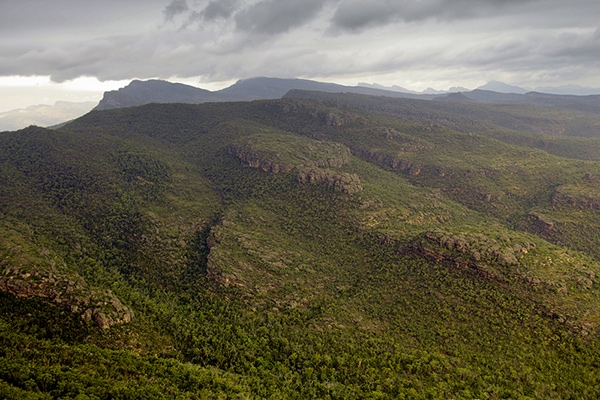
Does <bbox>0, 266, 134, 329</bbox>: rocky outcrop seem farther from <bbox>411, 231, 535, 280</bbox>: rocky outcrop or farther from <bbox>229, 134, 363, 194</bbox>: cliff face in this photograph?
<bbox>229, 134, 363, 194</bbox>: cliff face

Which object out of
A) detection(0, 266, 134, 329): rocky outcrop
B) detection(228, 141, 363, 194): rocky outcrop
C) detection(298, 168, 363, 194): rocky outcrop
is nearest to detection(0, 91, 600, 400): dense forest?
detection(0, 266, 134, 329): rocky outcrop

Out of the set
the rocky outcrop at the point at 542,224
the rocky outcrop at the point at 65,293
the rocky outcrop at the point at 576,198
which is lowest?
the rocky outcrop at the point at 542,224

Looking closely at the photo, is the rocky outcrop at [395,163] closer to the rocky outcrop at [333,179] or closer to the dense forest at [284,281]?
the dense forest at [284,281]

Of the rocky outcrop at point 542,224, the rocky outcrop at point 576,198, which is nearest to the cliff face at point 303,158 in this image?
the rocky outcrop at point 542,224

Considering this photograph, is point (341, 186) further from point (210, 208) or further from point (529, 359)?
point (529, 359)

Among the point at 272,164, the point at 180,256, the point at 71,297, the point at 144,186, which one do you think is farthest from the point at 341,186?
the point at 71,297

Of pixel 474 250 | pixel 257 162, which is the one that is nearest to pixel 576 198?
pixel 474 250

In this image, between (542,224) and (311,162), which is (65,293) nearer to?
(311,162)
